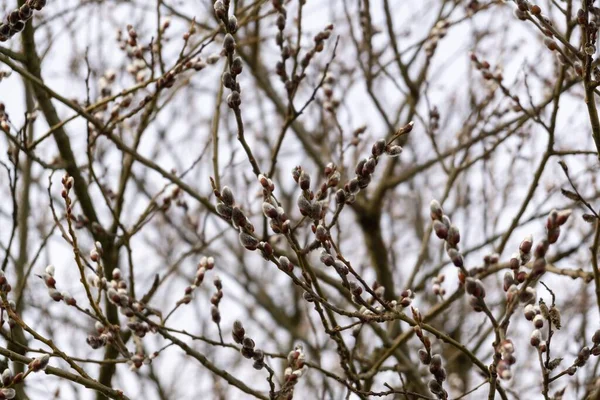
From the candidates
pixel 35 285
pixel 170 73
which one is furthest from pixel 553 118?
pixel 35 285

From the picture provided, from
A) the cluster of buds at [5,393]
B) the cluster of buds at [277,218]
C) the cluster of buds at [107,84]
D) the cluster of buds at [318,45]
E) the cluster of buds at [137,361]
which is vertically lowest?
the cluster of buds at [5,393]

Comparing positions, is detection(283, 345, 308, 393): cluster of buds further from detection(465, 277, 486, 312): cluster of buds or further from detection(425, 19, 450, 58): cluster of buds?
detection(425, 19, 450, 58): cluster of buds

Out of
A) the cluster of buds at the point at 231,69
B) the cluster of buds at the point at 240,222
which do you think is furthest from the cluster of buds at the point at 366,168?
the cluster of buds at the point at 231,69

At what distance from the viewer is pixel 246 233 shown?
5.78ft

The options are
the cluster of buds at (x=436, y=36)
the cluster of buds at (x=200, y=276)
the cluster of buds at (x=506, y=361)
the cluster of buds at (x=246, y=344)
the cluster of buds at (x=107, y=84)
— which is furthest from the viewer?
the cluster of buds at (x=436, y=36)

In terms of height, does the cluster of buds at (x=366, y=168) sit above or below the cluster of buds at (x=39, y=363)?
above

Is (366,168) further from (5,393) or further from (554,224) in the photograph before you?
(5,393)

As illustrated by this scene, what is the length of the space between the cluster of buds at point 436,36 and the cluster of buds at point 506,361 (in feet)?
10.9

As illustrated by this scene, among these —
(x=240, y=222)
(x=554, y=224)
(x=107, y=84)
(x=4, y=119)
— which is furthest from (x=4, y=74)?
(x=554, y=224)

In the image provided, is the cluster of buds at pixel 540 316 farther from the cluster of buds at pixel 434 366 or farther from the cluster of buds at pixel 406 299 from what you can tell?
the cluster of buds at pixel 406 299

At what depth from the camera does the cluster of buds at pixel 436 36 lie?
14.6 feet

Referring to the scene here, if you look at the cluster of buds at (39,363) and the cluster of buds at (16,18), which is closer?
the cluster of buds at (39,363)

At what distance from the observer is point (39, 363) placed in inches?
78.6

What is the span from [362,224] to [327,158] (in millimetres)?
721
